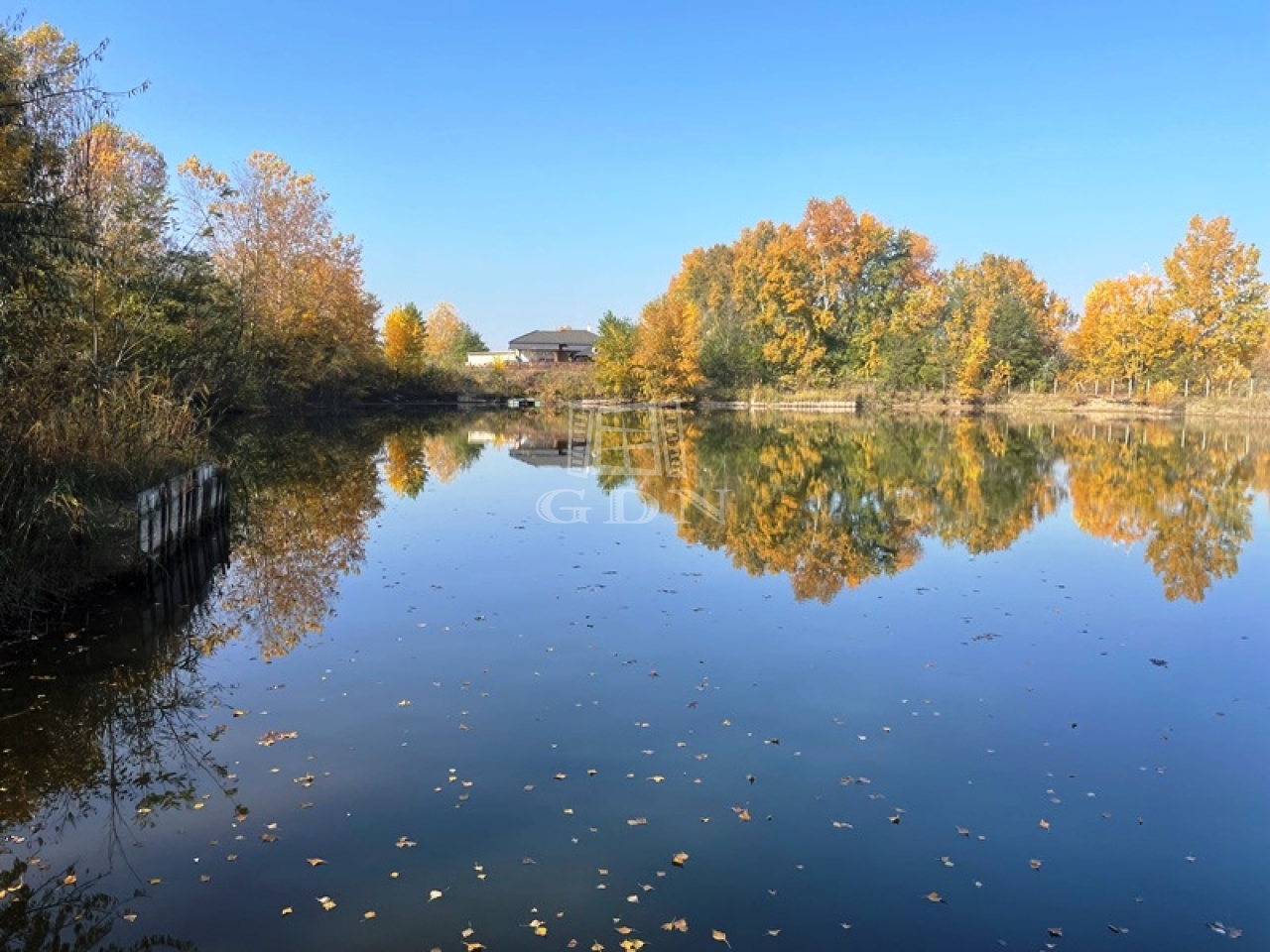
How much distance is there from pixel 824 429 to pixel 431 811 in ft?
125

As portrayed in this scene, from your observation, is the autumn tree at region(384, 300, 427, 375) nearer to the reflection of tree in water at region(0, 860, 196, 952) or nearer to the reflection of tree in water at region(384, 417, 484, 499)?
the reflection of tree in water at region(384, 417, 484, 499)

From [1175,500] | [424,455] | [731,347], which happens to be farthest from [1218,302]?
[424,455]

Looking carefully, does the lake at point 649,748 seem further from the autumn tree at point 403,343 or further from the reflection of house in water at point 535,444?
the autumn tree at point 403,343

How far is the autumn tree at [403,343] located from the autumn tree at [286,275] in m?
11.3

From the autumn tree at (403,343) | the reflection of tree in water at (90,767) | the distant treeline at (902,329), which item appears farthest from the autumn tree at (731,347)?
the reflection of tree in water at (90,767)

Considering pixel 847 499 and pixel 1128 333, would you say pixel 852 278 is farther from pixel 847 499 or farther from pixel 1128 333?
pixel 847 499

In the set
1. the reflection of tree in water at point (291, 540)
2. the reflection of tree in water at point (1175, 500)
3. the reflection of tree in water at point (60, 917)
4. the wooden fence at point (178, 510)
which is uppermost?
the wooden fence at point (178, 510)

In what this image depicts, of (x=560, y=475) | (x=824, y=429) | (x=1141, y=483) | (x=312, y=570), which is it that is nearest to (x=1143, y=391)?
(x=824, y=429)

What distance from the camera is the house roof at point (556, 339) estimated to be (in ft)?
319

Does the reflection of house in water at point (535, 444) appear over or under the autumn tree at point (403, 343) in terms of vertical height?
under

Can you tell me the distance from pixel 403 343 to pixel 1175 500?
2108 inches

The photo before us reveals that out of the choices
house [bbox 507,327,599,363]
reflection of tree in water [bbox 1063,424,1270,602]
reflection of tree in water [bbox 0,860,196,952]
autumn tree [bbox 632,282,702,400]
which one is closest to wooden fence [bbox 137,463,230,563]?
reflection of tree in water [bbox 0,860,196,952]

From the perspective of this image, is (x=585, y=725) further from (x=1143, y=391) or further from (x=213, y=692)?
(x=1143, y=391)

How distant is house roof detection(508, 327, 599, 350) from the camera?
97.2 meters
